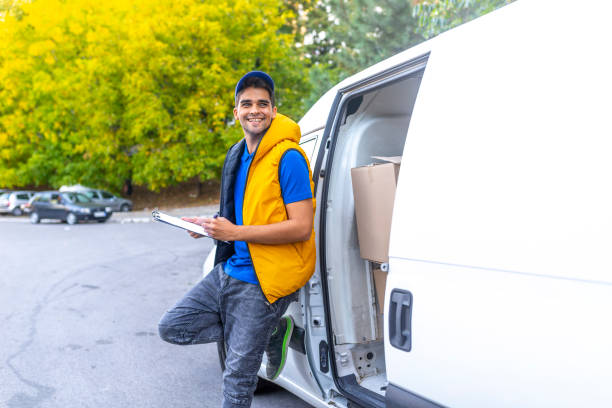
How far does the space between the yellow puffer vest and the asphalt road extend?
156cm

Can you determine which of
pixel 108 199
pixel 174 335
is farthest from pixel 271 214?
pixel 108 199

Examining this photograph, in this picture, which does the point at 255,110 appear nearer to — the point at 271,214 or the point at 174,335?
the point at 271,214

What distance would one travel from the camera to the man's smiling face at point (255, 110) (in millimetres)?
2490

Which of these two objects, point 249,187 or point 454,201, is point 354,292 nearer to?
point 249,187

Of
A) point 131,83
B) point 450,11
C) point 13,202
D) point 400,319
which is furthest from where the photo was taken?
point 13,202

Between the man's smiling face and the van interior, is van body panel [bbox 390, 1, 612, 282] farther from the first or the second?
the van interior

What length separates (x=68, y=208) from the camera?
71.4 ft

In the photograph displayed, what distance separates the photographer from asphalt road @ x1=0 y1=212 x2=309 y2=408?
3.84m

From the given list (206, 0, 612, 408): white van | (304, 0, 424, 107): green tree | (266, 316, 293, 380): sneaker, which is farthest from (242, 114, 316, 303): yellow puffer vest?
(304, 0, 424, 107): green tree

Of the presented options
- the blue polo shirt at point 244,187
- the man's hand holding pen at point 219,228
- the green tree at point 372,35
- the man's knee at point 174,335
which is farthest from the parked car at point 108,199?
the man's hand holding pen at point 219,228

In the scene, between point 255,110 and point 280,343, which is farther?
point 280,343

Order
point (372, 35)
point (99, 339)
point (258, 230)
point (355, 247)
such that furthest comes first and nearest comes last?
point (372, 35) < point (99, 339) < point (355, 247) < point (258, 230)

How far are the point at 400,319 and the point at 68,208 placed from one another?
872 inches

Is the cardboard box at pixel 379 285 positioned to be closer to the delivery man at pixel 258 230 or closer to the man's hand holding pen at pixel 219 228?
the delivery man at pixel 258 230
